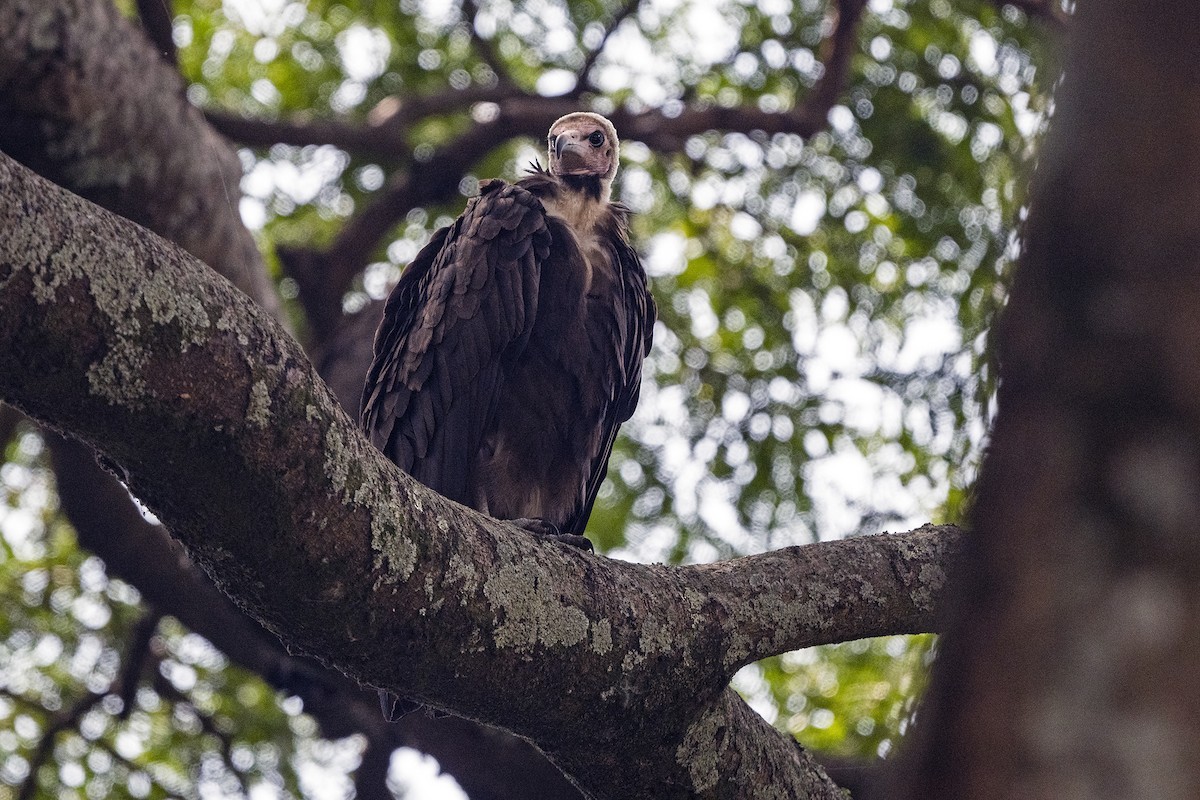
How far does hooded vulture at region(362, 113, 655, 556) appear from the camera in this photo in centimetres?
449

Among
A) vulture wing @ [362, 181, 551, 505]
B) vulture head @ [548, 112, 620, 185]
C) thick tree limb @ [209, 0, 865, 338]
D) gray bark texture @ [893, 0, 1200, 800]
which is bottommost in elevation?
gray bark texture @ [893, 0, 1200, 800]

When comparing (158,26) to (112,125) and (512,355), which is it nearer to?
(112,125)

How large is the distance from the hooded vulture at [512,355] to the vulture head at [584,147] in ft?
0.95

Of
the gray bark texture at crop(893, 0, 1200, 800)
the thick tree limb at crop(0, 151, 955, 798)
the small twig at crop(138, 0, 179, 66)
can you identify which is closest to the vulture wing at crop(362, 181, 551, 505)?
the thick tree limb at crop(0, 151, 955, 798)

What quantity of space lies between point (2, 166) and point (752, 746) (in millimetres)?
2202

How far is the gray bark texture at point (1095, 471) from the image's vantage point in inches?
36.4

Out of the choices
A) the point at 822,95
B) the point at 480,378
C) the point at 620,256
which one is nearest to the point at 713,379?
the point at 822,95

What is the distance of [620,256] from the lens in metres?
5.06

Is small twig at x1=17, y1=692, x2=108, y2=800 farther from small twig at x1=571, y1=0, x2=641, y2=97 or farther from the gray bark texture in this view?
the gray bark texture

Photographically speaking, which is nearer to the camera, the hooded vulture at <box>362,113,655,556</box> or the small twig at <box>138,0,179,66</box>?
the hooded vulture at <box>362,113,655,556</box>

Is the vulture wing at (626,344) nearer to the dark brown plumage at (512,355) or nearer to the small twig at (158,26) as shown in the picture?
the dark brown plumage at (512,355)

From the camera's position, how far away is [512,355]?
4.55 meters

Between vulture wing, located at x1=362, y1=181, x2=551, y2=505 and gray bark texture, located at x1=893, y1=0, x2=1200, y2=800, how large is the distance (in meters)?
3.51

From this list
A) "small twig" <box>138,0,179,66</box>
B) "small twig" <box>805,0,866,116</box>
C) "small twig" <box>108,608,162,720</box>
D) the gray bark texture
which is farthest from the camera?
"small twig" <box>805,0,866,116</box>
